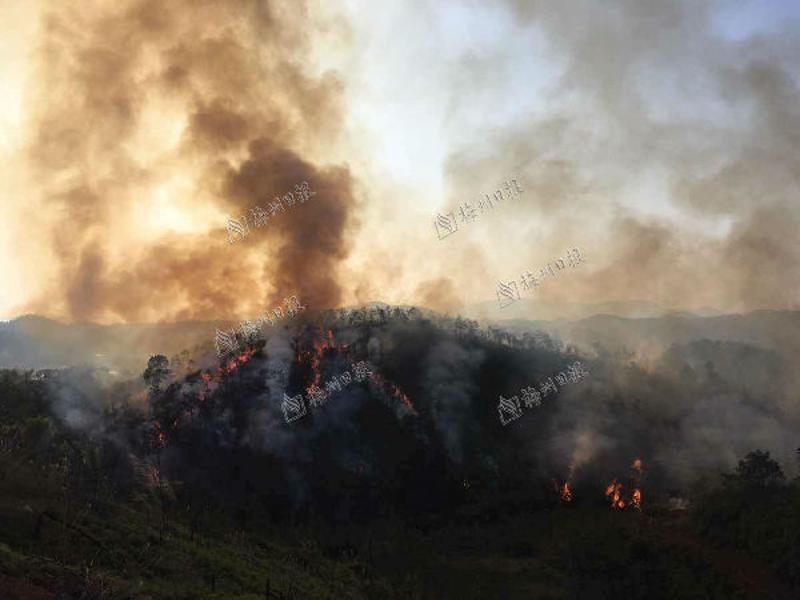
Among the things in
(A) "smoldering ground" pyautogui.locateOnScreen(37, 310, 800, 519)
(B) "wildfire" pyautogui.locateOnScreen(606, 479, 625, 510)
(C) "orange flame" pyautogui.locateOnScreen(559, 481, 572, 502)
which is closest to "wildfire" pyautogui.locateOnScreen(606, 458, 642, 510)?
(B) "wildfire" pyautogui.locateOnScreen(606, 479, 625, 510)

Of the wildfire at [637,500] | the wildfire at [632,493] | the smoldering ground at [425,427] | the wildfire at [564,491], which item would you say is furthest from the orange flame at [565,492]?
the wildfire at [637,500]

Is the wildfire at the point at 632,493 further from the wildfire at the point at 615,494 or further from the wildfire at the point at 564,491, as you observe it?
the wildfire at the point at 564,491

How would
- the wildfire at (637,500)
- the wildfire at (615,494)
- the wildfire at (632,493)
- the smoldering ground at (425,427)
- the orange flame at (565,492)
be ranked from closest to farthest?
the wildfire at (637,500) < the wildfire at (632,493) < the wildfire at (615,494) < the smoldering ground at (425,427) < the orange flame at (565,492)

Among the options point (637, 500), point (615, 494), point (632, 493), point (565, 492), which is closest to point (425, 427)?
point (565, 492)

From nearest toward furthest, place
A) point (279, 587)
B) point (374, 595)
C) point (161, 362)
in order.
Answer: point (279, 587) < point (374, 595) < point (161, 362)

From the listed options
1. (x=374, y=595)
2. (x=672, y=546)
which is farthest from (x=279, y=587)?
(x=672, y=546)

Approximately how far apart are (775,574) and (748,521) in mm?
8820

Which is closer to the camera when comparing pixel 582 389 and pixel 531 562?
pixel 531 562

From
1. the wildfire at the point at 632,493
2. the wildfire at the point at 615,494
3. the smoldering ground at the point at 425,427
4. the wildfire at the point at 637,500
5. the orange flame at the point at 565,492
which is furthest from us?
the orange flame at the point at 565,492

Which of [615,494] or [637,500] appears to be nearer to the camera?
[637,500]

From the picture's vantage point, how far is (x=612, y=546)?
278ft

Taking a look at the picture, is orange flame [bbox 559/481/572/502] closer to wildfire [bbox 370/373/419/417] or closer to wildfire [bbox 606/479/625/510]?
wildfire [bbox 606/479/625/510]

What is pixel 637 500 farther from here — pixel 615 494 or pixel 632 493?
pixel 615 494

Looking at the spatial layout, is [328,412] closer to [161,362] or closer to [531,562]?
[161,362]
